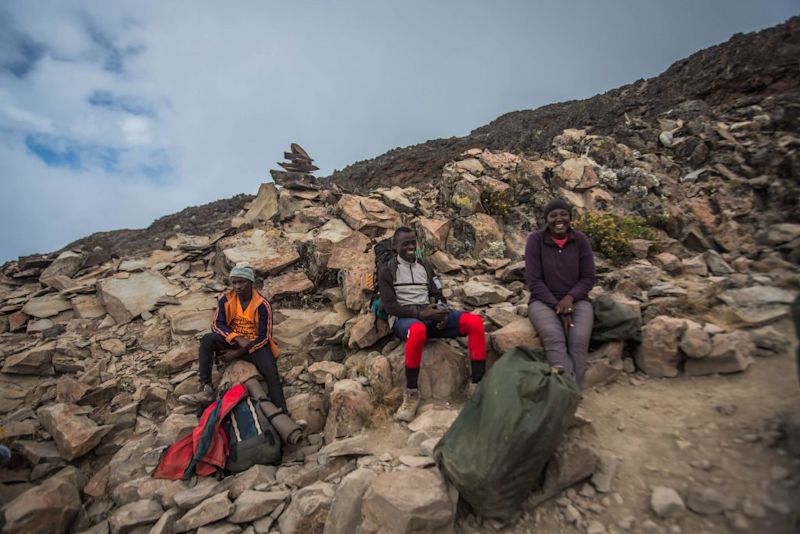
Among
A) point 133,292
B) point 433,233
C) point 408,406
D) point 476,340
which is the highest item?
point 133,292

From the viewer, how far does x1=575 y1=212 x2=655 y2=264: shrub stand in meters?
6.65

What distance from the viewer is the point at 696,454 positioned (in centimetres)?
279

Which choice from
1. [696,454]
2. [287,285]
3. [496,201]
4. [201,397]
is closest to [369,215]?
[287,285]

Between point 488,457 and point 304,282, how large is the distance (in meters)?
6.08

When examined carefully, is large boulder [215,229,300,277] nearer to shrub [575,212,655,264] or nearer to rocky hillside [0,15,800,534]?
rocky hillside [0,15,800,534]

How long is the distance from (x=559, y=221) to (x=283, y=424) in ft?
14.5

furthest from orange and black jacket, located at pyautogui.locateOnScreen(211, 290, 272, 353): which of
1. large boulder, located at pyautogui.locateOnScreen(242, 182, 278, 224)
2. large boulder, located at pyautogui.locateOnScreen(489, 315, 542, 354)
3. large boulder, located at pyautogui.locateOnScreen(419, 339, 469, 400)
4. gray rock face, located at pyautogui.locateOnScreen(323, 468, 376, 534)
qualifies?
large boulder, located at pyautogui.locateOnScreen(242, 182, 278, 224)

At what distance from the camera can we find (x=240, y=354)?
5457 millimetres

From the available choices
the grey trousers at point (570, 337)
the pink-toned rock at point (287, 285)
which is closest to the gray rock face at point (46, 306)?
the pink-toned rock at point (287, 285)

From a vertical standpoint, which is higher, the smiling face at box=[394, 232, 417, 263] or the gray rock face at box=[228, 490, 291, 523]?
the smiling face at box=[394, 232, 417, 263]

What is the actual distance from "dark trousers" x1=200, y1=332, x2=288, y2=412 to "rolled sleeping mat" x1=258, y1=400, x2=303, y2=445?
485 mm

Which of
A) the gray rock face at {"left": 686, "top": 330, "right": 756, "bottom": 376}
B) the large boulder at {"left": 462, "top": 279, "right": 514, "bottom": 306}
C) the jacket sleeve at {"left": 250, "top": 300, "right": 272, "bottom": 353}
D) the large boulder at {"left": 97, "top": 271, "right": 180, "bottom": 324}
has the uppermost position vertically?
the large boulder at {"left": 97, "top": 271, "right": 180, "bottom": 324}

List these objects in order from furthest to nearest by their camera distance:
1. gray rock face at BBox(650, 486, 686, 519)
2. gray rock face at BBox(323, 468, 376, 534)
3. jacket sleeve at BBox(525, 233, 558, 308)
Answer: jacket sleeve at BBox(525, 233, 558, 308)
gray rock face at BBox(323, 468, 376, 534)
gray rock face at BBox(650, 486, 686, 519)

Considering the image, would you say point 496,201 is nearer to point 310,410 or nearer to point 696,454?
point 310,410
